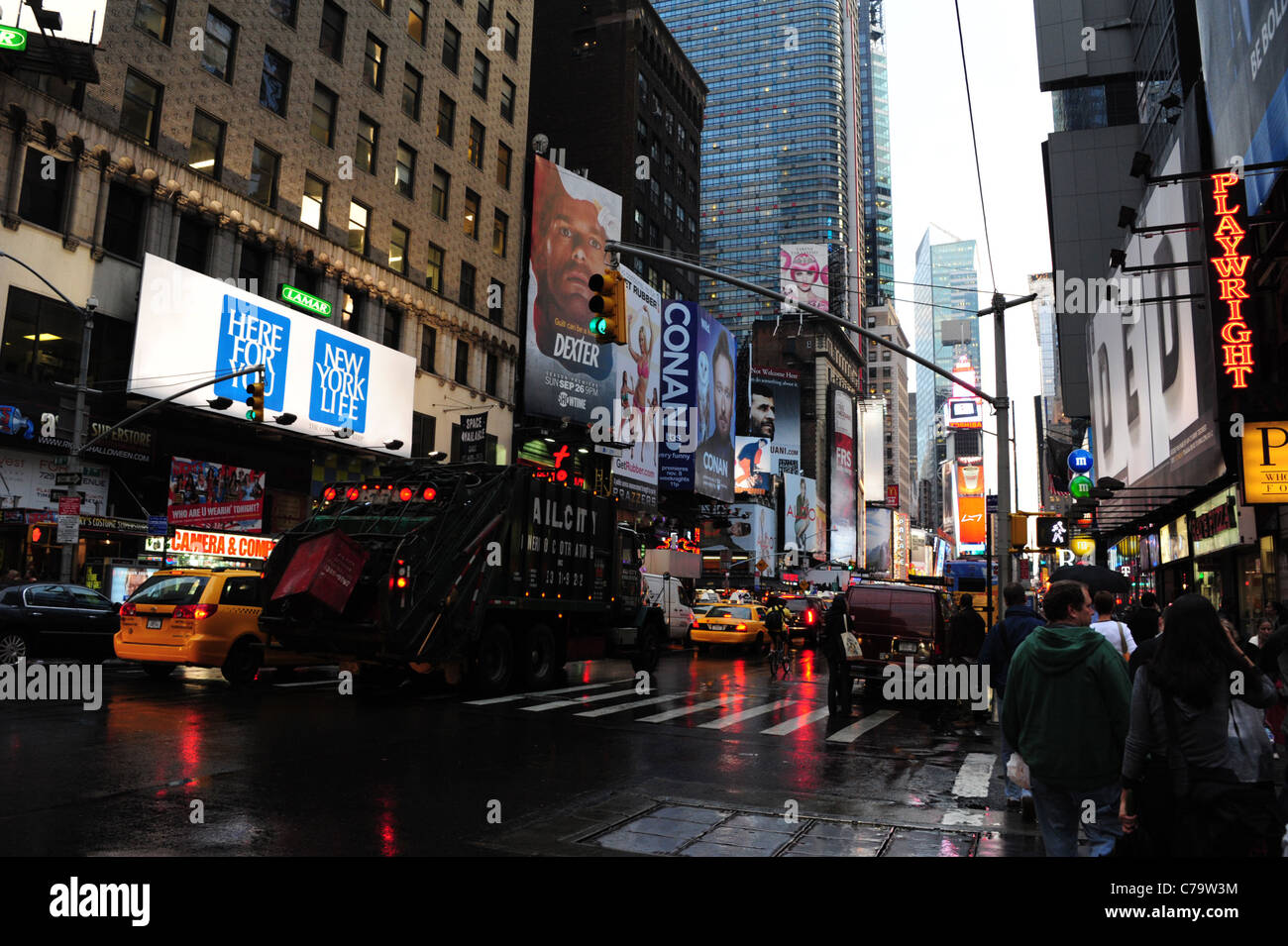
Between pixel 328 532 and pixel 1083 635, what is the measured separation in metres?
10.0

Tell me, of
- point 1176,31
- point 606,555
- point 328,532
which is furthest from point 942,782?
point 1176,31

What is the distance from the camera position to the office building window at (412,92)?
35438 mm

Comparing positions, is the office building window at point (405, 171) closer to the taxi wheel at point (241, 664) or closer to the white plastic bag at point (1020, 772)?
the taxi wheel at point (241, 664)

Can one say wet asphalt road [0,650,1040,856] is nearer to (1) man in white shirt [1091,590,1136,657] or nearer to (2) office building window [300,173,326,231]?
(1) man in white shirt [1091,590,1136,657]

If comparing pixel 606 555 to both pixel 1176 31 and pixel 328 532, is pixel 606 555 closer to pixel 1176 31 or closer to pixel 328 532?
pixel 328 532

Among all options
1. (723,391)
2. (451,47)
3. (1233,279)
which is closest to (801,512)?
(723,391)

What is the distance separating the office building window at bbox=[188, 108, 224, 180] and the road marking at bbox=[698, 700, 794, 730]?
2284 cm

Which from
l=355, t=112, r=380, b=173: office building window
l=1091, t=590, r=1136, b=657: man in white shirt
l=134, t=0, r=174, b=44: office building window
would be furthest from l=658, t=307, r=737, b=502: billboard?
l=1091, t=590, r=1136, b=657: man in white shirt

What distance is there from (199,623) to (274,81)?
2266cm

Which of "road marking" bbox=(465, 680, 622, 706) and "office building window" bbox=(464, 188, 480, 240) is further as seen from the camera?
"office building window" bbox=(464, 188, 480, 240)

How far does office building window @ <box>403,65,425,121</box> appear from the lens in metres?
35.4

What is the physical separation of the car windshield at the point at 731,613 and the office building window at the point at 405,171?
2049 centimetres

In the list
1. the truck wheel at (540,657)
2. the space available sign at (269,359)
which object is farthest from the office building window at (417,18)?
the truck wheel at (540,657)

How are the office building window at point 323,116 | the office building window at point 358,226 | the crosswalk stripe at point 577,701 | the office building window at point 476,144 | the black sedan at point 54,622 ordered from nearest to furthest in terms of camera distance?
the crosswalk stripe at point 577,701 < the black sedan at point 54,622 < the office building window at point 323,116 < the office building window at point 358,226 < the office building window at point 476,144
